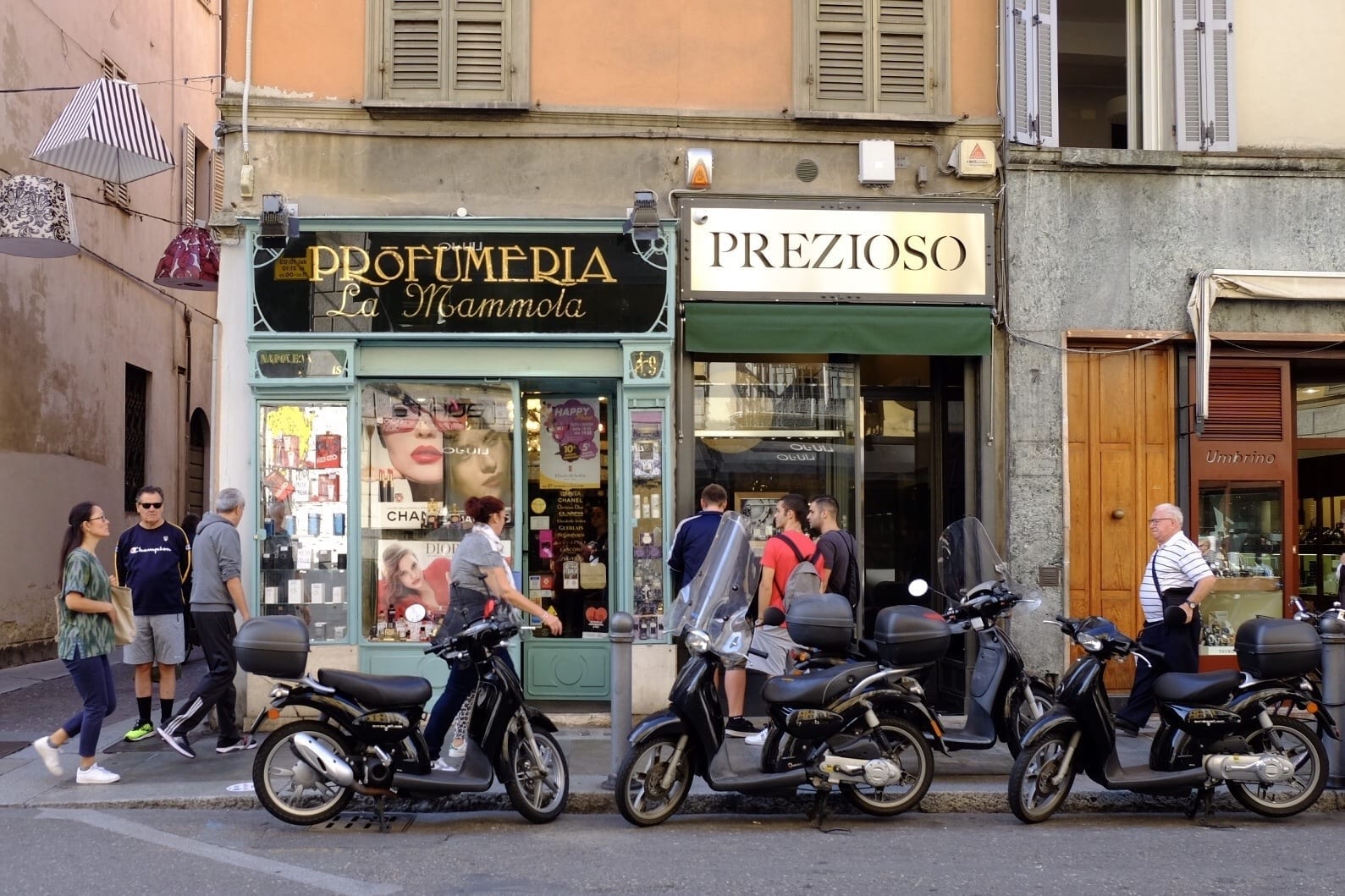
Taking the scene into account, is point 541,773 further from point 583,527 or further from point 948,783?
point 583,527

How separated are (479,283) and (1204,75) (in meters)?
6.23

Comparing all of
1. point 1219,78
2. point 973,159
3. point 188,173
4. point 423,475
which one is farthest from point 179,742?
point 188,173

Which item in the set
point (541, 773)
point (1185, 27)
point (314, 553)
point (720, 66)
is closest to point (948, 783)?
point (541, 773)

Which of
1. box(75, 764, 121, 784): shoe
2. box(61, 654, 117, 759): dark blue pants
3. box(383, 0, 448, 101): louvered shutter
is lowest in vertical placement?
box(75, 764, 121, 784): shoe

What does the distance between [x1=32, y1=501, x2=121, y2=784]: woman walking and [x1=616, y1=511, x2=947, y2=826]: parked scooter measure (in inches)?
136

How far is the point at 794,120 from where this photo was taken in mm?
10359

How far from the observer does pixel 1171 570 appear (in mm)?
8656

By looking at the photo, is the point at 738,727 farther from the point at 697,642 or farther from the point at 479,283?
the point at 479,283

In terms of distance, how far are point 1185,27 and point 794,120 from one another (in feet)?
11.4

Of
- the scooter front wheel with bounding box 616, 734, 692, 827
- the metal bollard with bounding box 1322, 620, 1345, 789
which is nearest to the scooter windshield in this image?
the scooter front wheel with bounding box 616, 734, 692, 827

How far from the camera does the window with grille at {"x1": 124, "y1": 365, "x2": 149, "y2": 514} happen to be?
17688mm

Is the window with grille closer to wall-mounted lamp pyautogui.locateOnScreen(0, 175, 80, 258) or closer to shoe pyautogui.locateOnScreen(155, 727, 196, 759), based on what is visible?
wall-mounted lamp pyautogui.locateOnScreen(0, 175, 80, 258)

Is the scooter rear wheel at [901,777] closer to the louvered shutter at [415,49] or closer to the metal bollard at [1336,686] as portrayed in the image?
the metal bollard at [1336,686]

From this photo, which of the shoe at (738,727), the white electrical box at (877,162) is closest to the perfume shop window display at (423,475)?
the shoe at (738,727)
